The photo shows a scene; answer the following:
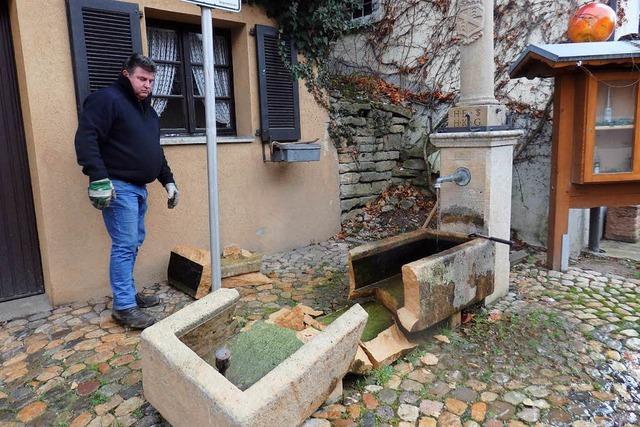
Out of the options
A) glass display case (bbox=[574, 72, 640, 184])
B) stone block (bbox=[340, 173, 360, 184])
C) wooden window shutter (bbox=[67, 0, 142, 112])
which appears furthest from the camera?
stone block (bbox=[340, 173, 360, 184])

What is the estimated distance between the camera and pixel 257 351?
220cm

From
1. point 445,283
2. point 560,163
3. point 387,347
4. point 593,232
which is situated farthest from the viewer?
point 593,232

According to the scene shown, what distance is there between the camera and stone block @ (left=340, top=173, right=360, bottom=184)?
546 centimetres

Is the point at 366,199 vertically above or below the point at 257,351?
above

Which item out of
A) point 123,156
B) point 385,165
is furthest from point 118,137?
point 385,165

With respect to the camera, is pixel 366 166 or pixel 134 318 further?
pixel 366 166

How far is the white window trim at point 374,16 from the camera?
6273mm

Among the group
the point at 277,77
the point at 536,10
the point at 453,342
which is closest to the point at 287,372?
the point at 453,342

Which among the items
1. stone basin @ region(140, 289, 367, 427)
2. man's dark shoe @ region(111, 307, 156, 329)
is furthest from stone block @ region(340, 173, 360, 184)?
stone basin @ region(140, 289, 367, 427)

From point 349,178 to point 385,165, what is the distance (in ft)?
2.39

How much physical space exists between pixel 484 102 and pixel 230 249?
2693mm

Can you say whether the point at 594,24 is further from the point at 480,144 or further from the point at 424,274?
the point at 424,274

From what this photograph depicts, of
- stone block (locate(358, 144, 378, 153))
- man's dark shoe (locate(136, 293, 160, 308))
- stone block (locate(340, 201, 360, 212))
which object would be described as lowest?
man's dark shoe (locate(136, 293, 160, 308))

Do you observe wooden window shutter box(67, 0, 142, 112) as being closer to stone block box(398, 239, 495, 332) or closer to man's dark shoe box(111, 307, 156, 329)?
man's dark shoe box(111, 307, 156, 329)
